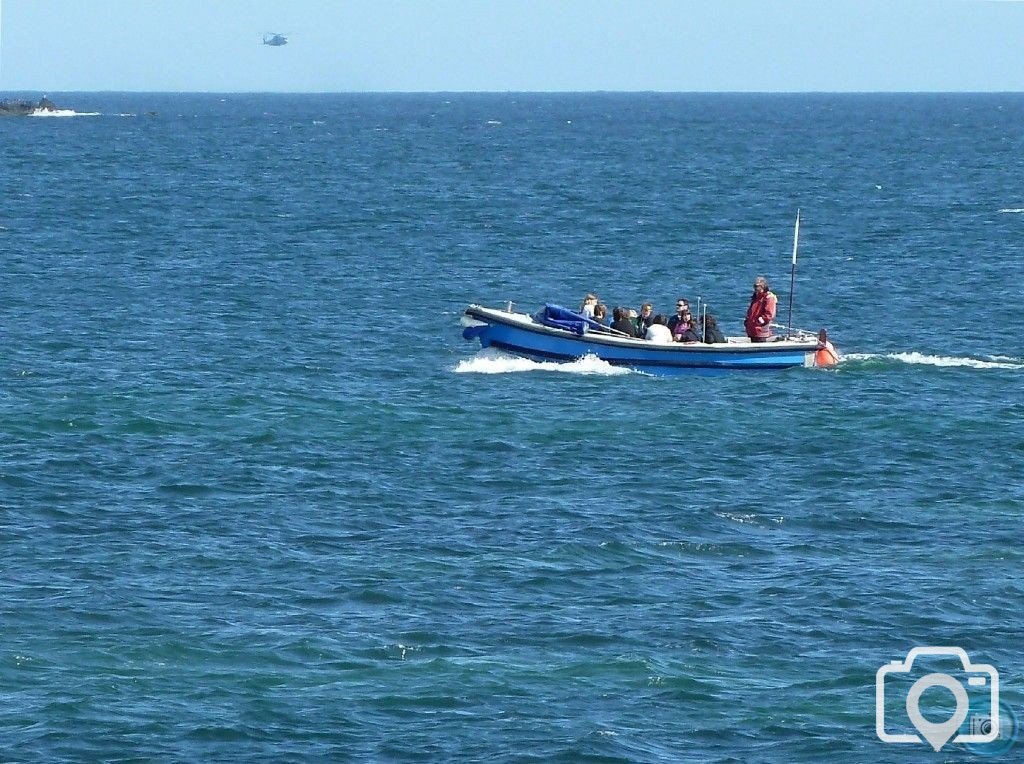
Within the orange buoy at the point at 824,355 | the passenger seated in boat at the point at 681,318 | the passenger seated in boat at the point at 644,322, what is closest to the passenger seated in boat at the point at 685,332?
the passenger seated in boat at the point at 681,318

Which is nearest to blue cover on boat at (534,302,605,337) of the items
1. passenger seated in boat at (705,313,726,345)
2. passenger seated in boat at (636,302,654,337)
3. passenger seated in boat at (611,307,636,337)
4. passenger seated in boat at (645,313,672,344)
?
passenger seated in boat at (611,307,636,337)

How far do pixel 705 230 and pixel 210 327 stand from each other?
34853 mm

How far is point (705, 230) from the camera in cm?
8019

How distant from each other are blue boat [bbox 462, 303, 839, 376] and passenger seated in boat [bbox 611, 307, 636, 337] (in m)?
0.22

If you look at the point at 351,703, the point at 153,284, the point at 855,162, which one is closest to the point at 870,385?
the point at 351,703

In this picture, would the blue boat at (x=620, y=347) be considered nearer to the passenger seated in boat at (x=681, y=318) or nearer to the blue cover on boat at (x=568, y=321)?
the blue cover on boat at (x=568, y=321)

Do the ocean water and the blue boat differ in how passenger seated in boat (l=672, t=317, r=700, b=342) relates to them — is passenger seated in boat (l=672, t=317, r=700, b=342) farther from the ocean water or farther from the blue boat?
the ocean water

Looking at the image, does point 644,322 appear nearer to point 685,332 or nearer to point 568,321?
point 685,332

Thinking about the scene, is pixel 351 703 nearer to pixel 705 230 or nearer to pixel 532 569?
pixel 532 569

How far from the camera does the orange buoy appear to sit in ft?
142

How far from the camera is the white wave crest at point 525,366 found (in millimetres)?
42688

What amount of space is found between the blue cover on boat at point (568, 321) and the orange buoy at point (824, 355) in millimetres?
5301

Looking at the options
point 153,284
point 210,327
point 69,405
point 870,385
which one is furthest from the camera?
point 153,284

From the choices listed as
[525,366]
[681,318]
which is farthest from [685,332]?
[525,366]
